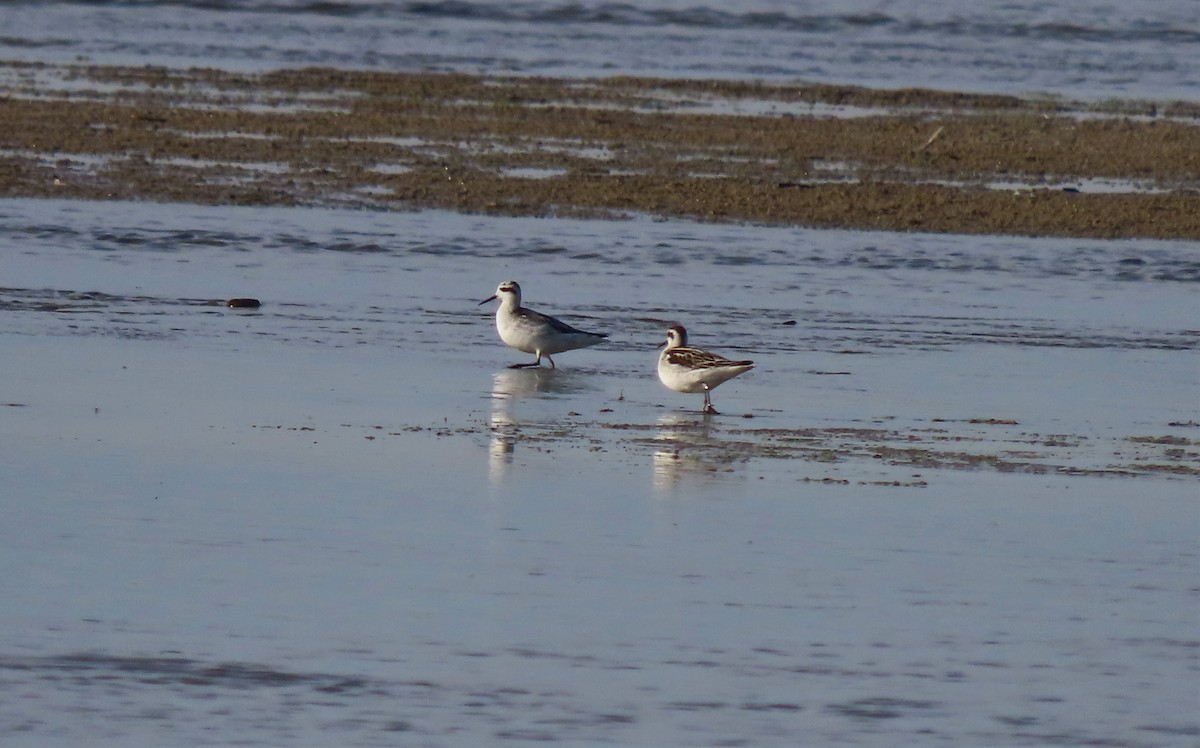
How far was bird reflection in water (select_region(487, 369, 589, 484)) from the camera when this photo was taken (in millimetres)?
10039

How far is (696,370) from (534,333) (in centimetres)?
190

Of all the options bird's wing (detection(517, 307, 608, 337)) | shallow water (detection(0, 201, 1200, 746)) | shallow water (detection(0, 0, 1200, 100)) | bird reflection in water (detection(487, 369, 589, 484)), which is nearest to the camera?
shallow water (detection(0, 201, 1200, 746))

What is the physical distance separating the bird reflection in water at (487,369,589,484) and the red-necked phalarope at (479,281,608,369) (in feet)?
0.52

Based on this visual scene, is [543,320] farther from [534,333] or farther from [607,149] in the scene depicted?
[607,149]

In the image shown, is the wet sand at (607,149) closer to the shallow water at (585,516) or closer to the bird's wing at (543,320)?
the shallow water at (585,516)

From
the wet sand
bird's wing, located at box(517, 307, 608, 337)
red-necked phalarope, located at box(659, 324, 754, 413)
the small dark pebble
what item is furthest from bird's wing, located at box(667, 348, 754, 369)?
the wet sand

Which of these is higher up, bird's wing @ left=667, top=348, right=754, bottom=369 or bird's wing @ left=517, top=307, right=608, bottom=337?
bird's wing @ left=517, top=307, right=608, bottom=337

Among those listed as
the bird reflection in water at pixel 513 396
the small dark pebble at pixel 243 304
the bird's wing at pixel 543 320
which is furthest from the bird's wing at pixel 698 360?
the small dark pebble at pixel 243 304

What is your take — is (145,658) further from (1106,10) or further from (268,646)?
(1106,10)

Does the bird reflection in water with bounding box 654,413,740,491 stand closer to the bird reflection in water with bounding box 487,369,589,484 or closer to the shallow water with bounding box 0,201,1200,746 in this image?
the shallow water with bounding box 0,201,1200,746

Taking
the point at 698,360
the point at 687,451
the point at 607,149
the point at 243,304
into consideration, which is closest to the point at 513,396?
the point at 698,360

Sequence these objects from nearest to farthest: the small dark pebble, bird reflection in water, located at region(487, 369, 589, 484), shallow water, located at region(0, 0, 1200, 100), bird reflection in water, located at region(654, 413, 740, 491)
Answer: bird reflection in water, located at region(654, 413, 740, 491)
bird reflection in water, located at region(487, 369, 589, 484)
the small dark pebble
shallow water, located at region(0, 0, 1200, 100)

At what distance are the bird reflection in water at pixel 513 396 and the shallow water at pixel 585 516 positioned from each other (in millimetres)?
40

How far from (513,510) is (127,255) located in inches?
336
